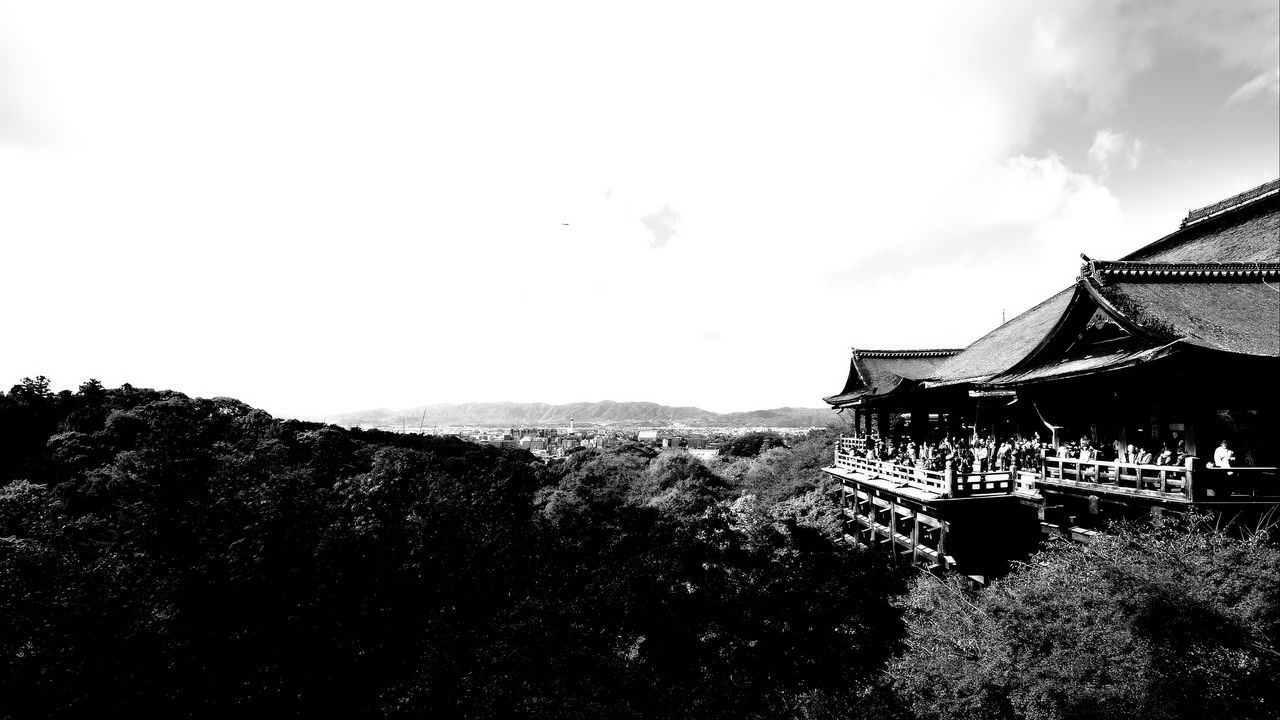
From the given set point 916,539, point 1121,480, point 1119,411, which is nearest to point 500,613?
point 916,539

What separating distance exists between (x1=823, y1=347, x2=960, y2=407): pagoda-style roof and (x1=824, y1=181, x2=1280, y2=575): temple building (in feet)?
11.6

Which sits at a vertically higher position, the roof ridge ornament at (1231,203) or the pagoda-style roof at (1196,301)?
the roof ridge ornament at (1231,203)

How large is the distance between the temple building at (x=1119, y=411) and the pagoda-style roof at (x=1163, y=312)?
40 millimetres

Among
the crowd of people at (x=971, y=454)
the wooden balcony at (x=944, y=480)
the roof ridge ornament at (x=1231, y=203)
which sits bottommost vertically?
the wooden balcony at (x=944, y=480)

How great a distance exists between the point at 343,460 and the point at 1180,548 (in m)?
25.0

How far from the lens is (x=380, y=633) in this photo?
10.8 metres

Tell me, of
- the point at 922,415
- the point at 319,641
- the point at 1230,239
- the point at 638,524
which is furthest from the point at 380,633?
the point at 1230,239

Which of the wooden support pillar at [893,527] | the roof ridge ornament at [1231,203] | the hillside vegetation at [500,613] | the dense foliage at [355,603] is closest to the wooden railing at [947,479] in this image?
the wooden support pillar at [893,527]

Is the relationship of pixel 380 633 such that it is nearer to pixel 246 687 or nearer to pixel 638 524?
pixel 246 687

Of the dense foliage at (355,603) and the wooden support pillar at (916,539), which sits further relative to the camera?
the wooden support pillar at (916,539)

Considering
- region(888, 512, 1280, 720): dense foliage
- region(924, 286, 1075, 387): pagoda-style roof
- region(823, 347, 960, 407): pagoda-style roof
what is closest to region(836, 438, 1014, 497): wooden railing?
region(888, 512, 1280, 720): dense foliage

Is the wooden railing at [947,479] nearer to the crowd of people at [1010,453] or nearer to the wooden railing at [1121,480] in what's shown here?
the wooden railing at [1121,480]

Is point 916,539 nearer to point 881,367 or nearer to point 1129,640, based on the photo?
point 1129,640

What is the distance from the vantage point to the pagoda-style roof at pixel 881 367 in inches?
849
